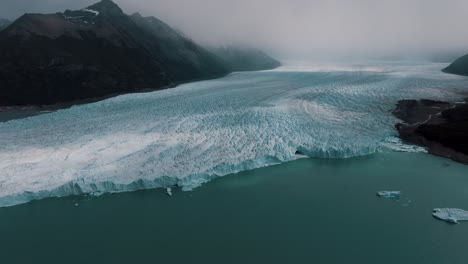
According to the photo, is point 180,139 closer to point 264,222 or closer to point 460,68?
point 264,222

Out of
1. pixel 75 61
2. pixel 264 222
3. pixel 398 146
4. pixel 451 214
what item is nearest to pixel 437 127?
pixel 398 146

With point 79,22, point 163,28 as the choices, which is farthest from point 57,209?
point 163,28

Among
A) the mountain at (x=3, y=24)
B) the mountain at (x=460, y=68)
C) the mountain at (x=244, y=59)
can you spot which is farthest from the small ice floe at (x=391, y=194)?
the mountain at (x=3, y=24)

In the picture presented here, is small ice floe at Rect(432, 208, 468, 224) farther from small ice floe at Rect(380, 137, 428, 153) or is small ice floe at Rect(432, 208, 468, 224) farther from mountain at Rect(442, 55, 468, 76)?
mountain at Rect(442, 55, 468, 76)

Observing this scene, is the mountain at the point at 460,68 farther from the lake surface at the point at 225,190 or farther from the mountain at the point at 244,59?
the mountain at the point at 244,59

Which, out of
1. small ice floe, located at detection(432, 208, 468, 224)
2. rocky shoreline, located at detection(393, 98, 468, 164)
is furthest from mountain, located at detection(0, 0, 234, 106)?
small ice floe, located at detection(432, 208, 468, 224)

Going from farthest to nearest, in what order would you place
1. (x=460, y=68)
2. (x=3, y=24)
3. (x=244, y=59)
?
1. (x=3, y=24)
2. (x=244, y=59)
3. (x=460, y=68)
